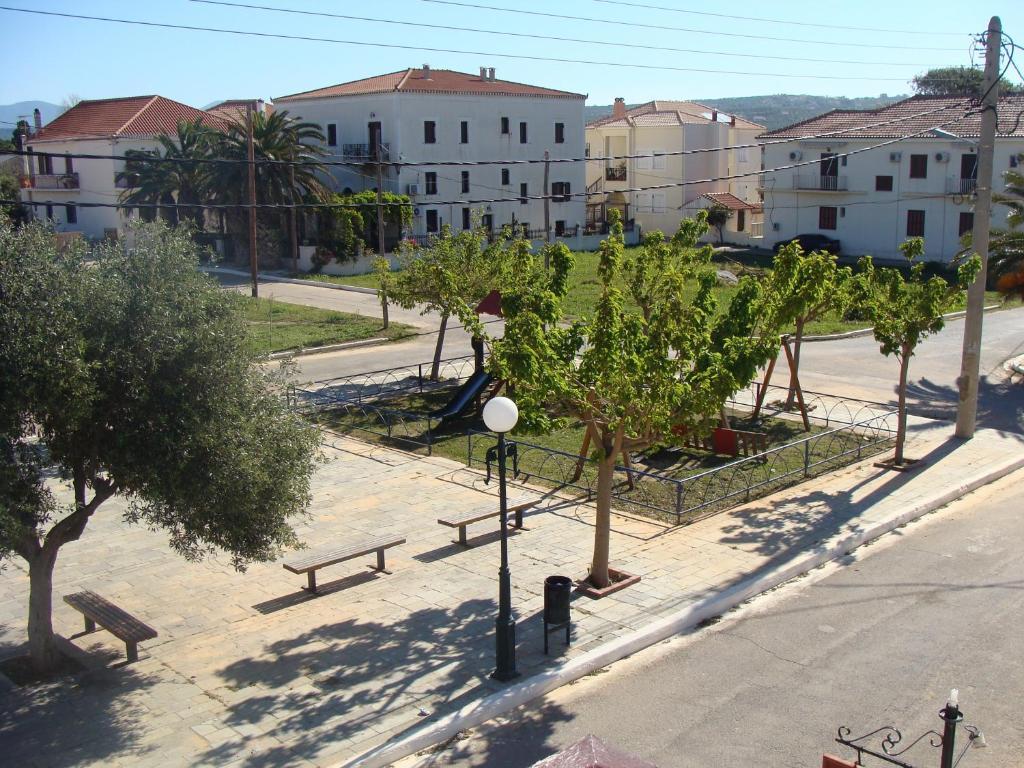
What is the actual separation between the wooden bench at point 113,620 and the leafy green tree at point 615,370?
462 centimetres

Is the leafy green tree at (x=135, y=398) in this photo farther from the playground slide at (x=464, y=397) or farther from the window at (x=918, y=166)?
the window at (x=918, y=166)

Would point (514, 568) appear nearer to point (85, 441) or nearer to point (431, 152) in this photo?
point (85, 441)

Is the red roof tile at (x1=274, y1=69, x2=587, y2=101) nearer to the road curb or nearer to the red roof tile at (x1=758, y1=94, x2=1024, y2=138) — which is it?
the red roof tile at (x1=758, y1=94, x2=1024, y2=138)

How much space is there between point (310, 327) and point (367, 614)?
22.4 metres

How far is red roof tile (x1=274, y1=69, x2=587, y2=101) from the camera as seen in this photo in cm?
5196

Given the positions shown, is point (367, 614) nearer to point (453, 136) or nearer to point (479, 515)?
point (479, 515)

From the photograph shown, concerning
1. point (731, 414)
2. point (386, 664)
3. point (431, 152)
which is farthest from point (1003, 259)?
point (431, 152)

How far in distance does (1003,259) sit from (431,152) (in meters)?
31.9

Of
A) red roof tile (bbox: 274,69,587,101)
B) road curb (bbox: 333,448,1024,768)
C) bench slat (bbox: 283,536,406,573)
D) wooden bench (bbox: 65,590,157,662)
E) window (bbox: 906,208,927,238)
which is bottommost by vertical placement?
road curb (bbox: 333,448,1024,768)

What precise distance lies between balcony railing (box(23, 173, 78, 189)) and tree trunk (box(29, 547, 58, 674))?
172ft

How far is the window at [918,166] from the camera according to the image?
48.5 m

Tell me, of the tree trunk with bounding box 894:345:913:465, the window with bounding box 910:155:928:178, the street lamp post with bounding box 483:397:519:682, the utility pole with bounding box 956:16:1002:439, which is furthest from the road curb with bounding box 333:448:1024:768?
the window with bounding box 910:155:928:178

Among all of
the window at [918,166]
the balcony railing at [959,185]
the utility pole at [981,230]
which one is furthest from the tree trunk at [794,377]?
the window at [918,166]

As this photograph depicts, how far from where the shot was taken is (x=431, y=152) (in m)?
52.4
